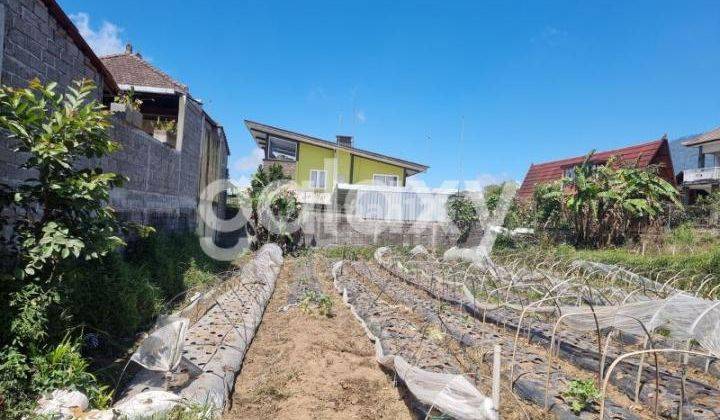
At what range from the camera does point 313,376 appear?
492 centimetres

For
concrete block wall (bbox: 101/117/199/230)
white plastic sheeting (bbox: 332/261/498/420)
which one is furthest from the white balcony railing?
white plastic sheeting (bbox: 332/261/498/420)

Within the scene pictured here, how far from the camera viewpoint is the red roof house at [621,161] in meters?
21.1

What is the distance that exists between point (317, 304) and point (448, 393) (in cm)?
458

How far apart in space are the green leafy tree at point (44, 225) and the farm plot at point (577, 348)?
3361mm

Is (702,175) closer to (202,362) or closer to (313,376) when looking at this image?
(313,376)

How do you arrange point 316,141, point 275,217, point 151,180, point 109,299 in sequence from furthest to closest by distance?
1. point 316,141
2. point 275,217
3. point 151,180
4. point 109,299

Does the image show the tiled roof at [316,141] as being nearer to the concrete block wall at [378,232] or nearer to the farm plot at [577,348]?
the concrete block wall at [378,232]

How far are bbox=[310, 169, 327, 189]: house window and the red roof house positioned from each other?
8811 millimetres

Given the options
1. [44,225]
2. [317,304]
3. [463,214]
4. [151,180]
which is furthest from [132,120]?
[463,214]

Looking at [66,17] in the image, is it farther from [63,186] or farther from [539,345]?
[539,345]

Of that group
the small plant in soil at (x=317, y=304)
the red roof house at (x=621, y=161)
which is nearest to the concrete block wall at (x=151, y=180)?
the small plant in soil at (x=317, y=304)

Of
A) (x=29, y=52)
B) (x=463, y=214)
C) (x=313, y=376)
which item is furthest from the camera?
(x=463, y=214)

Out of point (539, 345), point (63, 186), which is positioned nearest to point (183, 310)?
point (63, 186)

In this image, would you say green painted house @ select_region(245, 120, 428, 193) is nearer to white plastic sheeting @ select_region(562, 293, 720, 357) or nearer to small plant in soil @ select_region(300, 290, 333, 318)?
small plant in soil @ select_region(300, 290, 333, 318)
